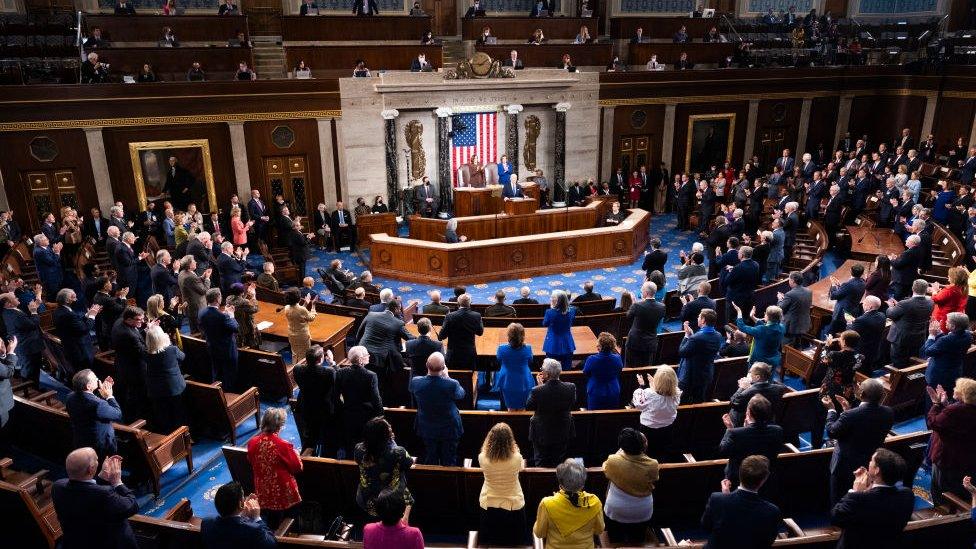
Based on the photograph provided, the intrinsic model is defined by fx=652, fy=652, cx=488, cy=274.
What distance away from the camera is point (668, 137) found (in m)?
18.0

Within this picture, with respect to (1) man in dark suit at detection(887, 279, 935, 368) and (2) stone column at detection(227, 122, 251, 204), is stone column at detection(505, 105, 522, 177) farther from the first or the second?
(1) man in dark suit at detection(887, 279, 935, 368)

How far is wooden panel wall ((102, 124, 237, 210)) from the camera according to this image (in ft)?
44.0

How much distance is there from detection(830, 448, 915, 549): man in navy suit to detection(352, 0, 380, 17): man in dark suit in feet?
51.2

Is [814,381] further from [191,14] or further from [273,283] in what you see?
[191,14]

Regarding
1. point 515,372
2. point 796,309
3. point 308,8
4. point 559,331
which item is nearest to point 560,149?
point 308,8

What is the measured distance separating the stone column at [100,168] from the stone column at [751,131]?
52.9ft

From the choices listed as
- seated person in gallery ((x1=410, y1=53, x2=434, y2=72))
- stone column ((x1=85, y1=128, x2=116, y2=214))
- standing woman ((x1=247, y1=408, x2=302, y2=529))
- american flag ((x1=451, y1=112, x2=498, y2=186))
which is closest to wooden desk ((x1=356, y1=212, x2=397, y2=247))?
american flag ((x1=451, y1=112, x2=498, y2=186))

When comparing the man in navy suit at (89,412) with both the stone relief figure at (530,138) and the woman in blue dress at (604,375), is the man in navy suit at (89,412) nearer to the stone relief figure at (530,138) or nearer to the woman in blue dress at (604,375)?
the woman in blue dress at (604,375)

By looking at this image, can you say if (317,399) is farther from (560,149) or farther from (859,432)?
(560,149)

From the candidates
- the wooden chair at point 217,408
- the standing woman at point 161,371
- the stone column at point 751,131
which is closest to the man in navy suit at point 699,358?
the wooden chair at point 217,408

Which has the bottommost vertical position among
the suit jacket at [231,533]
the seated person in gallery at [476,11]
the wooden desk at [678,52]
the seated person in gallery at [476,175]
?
the seated person in gallery at [476,175]

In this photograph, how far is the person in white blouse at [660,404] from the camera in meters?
4.96

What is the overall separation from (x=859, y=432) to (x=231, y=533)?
4125 mm

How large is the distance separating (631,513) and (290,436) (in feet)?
13.7
